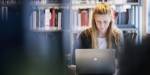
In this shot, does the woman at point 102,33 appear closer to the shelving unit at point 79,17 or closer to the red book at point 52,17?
the shelving unit at point 79,17

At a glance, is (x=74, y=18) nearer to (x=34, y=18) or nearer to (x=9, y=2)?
(x=34, y=18)

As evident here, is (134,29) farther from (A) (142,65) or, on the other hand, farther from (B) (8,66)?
(B) (8,66)

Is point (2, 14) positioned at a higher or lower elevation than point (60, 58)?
higher

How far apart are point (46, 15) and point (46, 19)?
24 mm

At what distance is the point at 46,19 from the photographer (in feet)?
6.89

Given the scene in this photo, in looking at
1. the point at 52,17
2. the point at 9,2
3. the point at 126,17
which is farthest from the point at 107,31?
the point at 9,2

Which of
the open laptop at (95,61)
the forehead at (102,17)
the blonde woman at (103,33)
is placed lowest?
the open laptop at (95,61)

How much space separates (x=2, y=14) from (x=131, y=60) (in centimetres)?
75

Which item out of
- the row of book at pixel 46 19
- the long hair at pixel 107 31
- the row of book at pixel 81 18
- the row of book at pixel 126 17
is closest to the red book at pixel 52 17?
the row of book at pixel 46 19

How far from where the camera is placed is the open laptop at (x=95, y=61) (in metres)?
2.06

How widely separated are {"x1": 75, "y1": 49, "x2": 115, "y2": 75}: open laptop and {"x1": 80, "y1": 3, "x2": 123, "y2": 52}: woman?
37 millimetres

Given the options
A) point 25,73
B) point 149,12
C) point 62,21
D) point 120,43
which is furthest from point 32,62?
point 149,12

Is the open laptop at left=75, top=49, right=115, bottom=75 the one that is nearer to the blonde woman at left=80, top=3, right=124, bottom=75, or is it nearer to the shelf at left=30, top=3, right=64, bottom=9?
the blonde woman at left=80, top=3, right=124, bottom=75

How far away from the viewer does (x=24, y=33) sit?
2033 mm
